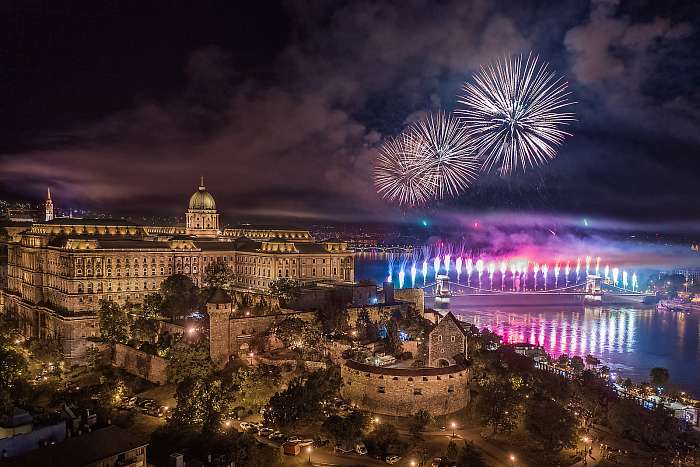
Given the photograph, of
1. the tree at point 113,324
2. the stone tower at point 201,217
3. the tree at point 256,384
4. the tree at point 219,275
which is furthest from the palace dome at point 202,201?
the tree at point 256,384

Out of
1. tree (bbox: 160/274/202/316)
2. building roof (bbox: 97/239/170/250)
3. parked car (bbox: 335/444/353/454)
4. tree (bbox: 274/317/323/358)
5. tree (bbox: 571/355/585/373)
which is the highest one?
building roof (bbox: 97/239/170/250)

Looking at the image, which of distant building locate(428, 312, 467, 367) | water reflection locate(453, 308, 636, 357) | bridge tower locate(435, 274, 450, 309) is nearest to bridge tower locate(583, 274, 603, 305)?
water reflection locate(453, 308, 636, 357)

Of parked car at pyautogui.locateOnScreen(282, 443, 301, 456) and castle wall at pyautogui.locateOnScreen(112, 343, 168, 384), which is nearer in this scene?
parked car at pyautogui.locateOnScreen(282, 443, 301, 456)

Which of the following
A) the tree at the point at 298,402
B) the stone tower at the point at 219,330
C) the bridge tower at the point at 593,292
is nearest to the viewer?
the tree at the point at 298,402

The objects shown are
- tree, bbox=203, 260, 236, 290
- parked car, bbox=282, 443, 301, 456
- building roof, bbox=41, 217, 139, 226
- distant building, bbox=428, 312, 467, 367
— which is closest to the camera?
parked car, bbox=282, 443, 301, 456

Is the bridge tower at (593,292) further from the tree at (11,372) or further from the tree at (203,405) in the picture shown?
the tree at (11,372)

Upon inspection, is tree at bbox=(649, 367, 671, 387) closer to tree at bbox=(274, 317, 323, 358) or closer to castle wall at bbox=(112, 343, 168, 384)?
tree at bbox=(274, 317, 323, 358)

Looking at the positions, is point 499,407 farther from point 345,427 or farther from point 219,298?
point 219,298
